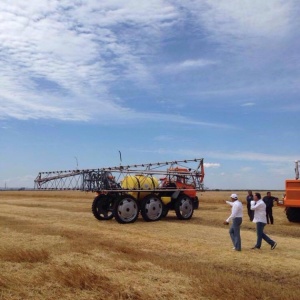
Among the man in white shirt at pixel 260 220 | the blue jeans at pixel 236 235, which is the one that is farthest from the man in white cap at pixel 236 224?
the man in white shirt at pixel 260 220

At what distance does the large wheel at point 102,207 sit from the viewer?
77.1 feet

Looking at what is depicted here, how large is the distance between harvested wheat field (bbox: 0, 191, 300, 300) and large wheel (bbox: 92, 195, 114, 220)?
19.6ft

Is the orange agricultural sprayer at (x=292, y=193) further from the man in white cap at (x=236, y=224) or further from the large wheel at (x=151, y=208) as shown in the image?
the man in white cap at (x=236, y=224)

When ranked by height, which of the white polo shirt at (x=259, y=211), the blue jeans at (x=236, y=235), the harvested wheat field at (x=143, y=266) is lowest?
the harvested wheat field at (x=143, y=266)

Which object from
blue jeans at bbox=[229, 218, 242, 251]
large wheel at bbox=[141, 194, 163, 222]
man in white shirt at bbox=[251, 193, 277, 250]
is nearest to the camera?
blue jeans at bbox=[229, 218, 242, 251]

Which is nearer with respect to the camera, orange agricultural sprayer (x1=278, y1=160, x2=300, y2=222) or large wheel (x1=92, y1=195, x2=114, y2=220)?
orange agricultural sprayer (x1=278, y1=160, x2=300, y2=222)

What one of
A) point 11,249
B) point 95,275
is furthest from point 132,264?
point 11,249

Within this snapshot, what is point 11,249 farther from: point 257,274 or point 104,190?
point 104,190

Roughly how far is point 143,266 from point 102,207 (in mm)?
13562

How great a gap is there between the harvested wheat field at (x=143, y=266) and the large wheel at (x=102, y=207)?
5.96 m

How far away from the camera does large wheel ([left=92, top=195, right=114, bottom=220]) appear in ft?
77.1

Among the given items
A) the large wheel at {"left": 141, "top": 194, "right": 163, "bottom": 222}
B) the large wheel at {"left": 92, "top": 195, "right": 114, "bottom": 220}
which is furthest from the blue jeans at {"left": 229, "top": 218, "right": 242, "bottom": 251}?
the large wheel at {"left": 92, "top": 195, "right": 114, "bottom": 220}

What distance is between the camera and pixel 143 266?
1039cm

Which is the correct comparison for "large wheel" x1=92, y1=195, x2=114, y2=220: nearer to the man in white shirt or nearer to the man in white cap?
the man in white cap
